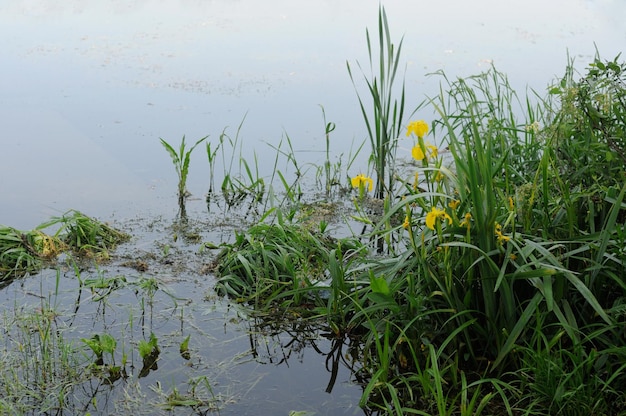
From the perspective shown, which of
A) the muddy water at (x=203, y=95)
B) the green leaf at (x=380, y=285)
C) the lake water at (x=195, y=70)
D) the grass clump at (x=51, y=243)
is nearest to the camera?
the green leaf at (x=380, y=285)

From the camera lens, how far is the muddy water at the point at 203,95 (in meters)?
3.00

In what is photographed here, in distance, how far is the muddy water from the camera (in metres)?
3.00

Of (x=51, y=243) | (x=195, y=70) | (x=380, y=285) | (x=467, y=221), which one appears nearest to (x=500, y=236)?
(x=467, y=221)

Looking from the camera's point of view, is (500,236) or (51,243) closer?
(500,236)

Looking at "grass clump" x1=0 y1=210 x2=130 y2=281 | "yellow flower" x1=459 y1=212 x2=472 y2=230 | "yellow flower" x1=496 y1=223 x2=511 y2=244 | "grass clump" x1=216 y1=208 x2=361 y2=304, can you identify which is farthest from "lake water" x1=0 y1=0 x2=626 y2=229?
"yellow flower" x1=496 y1=223 x2=511 y2=244

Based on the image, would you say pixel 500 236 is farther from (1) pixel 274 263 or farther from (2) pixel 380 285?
(1) pixel 274 263

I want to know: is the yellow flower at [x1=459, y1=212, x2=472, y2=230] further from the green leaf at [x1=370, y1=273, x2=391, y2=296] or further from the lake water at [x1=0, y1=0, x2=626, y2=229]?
the lake water at [x1=0, y1=0, x2=626, y2=229]

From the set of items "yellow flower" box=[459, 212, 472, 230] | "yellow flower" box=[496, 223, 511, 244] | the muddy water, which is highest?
the muddy water

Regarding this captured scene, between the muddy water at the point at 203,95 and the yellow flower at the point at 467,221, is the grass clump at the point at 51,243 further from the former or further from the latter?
the yellow flower at the point at 467,221

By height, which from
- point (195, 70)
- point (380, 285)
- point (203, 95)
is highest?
point (195, 70)

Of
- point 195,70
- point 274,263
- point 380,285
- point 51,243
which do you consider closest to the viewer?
point 380,285

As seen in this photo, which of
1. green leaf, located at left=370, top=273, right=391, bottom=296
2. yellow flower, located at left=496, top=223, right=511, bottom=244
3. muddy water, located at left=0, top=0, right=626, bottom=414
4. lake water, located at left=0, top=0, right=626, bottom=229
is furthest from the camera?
lake water, located at left=0, top=0, right=626, bottom=229

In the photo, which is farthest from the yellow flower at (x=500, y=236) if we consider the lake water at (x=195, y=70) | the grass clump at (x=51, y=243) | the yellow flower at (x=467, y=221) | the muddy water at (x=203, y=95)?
the lake water at (x=195, y=70)

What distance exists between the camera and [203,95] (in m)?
6.23
